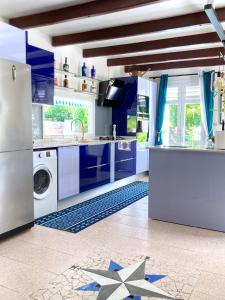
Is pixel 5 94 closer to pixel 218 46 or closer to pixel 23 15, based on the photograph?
pixel 23 15

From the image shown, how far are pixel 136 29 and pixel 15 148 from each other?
8.12 feet

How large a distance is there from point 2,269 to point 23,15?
10.4 ft

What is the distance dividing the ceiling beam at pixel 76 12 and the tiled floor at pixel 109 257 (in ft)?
8.40

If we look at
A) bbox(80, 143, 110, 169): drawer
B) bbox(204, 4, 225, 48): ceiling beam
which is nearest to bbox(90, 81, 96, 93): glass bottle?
bbox(80, 143, 110, 169): drawer

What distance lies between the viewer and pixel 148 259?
2438mm

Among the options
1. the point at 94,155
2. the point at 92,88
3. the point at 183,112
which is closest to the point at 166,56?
the point at 92,88

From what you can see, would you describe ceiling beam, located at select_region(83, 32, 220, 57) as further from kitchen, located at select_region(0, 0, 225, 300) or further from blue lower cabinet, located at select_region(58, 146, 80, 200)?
blue lower cabinet, located at select_region(58, 146, 80, 200)

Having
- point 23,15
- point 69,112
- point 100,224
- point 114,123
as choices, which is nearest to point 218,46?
point 114,123

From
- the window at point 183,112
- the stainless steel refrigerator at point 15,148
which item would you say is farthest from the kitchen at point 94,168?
the window at point 183,112

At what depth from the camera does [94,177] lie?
178 inches

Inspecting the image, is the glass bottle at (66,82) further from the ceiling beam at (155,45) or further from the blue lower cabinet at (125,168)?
the blue lower cabinet at (125,168)

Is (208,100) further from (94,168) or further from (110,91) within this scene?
(94,168)

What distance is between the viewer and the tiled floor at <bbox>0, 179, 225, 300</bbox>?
198 cm

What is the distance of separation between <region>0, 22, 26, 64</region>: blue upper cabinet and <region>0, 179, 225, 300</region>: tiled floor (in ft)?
6.51
